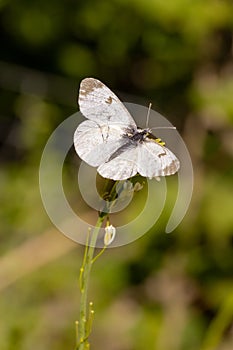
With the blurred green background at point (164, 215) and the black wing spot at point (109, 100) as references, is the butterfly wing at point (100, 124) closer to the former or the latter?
the black wing spot at point (109, 100)

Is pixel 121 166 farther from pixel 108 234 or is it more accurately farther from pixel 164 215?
pixel 164 215

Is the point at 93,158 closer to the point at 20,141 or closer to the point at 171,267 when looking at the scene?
the point at 171,267

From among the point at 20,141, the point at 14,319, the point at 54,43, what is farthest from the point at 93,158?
the point at 54,43

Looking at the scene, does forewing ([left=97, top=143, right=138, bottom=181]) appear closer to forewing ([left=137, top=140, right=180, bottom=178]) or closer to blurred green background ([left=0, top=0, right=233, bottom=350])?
forewing ([left=137, top=140, right=180, bottom=178])

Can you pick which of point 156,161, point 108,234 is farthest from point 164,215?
point 156,161

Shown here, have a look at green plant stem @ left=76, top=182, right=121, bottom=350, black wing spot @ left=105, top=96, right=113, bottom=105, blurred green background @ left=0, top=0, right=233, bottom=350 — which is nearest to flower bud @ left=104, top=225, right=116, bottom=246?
green plant stem @ left=76, top=182, right=121, bottom=350

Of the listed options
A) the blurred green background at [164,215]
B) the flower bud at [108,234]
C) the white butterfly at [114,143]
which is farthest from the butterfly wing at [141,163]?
the blurred green background at [164,215]

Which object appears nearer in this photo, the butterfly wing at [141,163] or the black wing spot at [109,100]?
the butterfly wing at [141,163]
